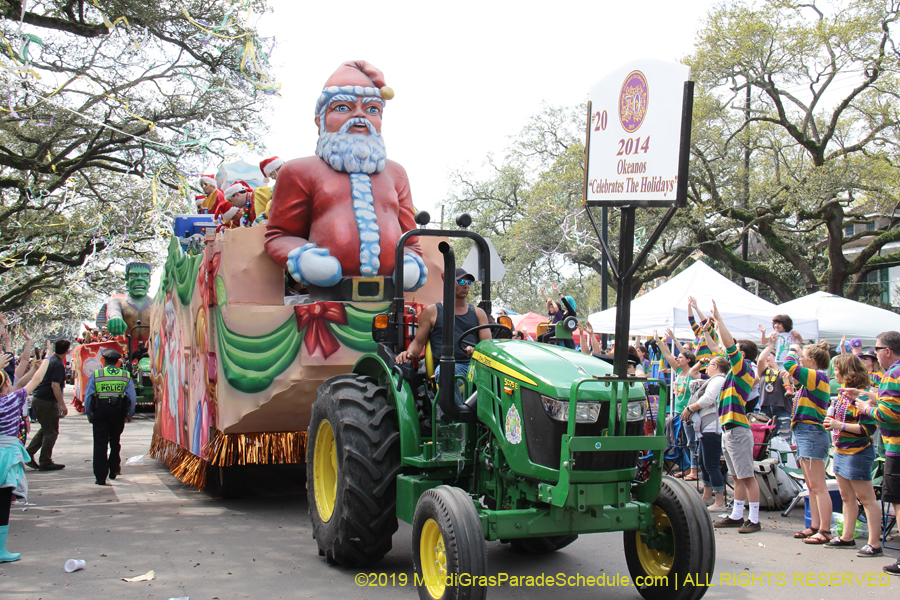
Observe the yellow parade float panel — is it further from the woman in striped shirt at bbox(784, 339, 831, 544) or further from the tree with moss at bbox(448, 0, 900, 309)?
the tree with moss at bbox(448, 0, 900, 309)

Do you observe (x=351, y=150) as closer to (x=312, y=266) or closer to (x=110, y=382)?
(x=312, y=266)

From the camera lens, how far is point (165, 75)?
519 inches

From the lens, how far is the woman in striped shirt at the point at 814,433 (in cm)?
652

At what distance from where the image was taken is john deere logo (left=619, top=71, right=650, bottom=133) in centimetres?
425

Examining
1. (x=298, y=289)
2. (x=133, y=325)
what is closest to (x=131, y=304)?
(x=133, y=325)

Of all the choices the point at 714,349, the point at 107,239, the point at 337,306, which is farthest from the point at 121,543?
the point at 107,239

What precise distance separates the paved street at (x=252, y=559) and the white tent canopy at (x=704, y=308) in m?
5.09

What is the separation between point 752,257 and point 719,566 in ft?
124

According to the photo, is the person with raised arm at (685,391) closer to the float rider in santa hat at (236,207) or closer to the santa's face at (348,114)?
the santa's face at (348,114)

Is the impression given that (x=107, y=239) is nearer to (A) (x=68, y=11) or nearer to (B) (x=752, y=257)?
(A) (x=68, y=11)

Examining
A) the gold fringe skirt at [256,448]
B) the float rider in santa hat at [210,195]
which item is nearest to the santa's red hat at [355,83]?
the float rider in santa hat at [210,195]

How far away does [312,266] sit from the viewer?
6859 mm

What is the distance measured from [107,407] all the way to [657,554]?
6812mm

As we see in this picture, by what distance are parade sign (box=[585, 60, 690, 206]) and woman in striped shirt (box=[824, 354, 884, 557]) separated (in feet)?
10.6
